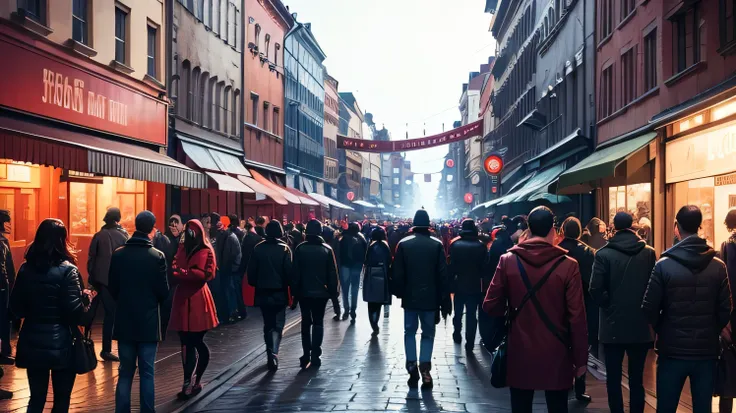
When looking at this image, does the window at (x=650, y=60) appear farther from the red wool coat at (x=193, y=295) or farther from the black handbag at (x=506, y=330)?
the black handbag at (x=506, y=330)

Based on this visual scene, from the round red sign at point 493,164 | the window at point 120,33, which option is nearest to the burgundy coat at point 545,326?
→ the window at point 120,33

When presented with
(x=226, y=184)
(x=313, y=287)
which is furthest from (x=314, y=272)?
(x=226, y=184)

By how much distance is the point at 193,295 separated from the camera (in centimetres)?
931

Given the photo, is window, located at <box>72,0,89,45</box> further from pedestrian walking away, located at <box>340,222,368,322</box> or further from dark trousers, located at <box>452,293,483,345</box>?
dark trousers, located at <box>452,293,483,345</box>

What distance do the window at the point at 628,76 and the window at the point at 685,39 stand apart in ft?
11.6

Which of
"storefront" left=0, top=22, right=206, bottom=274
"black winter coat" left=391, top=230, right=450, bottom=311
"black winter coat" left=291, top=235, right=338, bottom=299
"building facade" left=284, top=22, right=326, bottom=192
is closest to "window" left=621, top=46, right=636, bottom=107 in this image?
"storefront" left=0, top=22, right=206, bottom=274

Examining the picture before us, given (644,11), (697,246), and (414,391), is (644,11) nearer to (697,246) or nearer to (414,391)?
(414,391)

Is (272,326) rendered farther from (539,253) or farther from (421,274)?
(539,253)

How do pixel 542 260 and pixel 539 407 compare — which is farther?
pixel 539 407

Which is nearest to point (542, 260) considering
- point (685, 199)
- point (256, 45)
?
point (685, 199)

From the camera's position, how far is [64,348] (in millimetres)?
6516

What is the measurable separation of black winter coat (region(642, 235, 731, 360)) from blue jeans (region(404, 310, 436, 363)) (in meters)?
3.86

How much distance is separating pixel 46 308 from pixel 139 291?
132cm

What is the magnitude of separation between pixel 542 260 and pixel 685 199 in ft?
42.5
